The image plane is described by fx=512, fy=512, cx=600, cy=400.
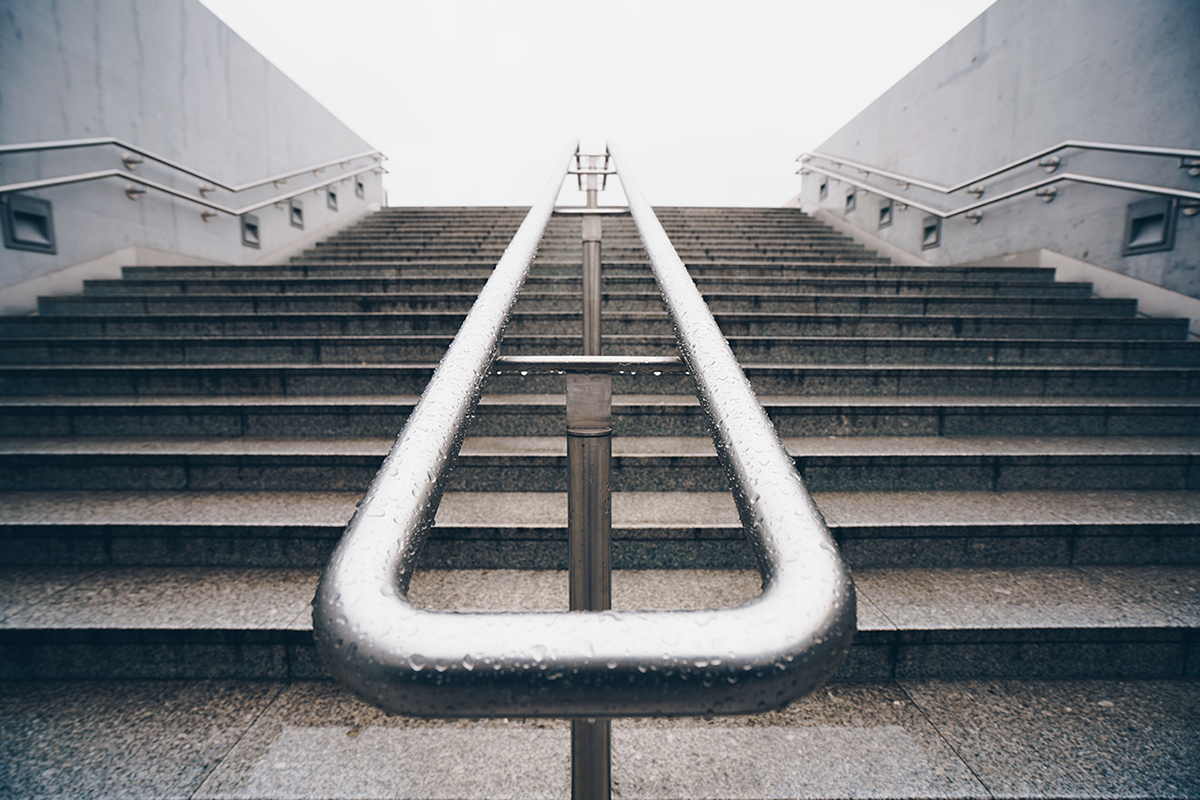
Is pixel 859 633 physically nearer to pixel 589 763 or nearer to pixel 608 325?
→ pixel 589 763

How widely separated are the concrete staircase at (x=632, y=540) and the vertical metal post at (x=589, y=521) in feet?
2.16

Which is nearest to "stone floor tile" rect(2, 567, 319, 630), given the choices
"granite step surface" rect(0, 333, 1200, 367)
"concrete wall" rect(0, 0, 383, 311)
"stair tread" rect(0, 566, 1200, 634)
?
"stair tread" rect(0, 566, 1200, 634)

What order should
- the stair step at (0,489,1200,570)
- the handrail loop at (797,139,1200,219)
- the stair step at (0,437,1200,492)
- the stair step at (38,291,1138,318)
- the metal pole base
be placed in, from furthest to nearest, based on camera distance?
the stair step at (38,291,1138,318) < the handrail loop at (797,139,1200,219) < the stair step at (0,437,1200,492) < the stair step at (0,489,1200,570) < the metal pole base

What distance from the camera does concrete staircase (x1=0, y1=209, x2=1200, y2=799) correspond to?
1235 millimetres

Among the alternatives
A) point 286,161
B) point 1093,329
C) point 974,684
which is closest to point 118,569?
point 974,684

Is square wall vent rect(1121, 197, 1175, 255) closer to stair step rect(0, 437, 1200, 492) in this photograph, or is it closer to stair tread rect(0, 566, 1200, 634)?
stair step rect(0, 437, 1200, 492)

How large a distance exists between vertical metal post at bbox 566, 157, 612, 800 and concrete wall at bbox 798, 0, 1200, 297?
179 inches

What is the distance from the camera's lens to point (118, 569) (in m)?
1.76

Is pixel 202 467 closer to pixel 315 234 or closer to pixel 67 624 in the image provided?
pixel 67 624

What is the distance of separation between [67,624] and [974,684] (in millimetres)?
2591

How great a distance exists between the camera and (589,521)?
689 millimetres

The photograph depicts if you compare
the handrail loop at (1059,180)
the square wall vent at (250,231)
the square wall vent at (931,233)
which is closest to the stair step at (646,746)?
the handrail loop at (1059,180)

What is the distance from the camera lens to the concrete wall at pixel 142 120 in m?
3.54

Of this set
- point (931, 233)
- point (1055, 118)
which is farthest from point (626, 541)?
point (931, 233)
